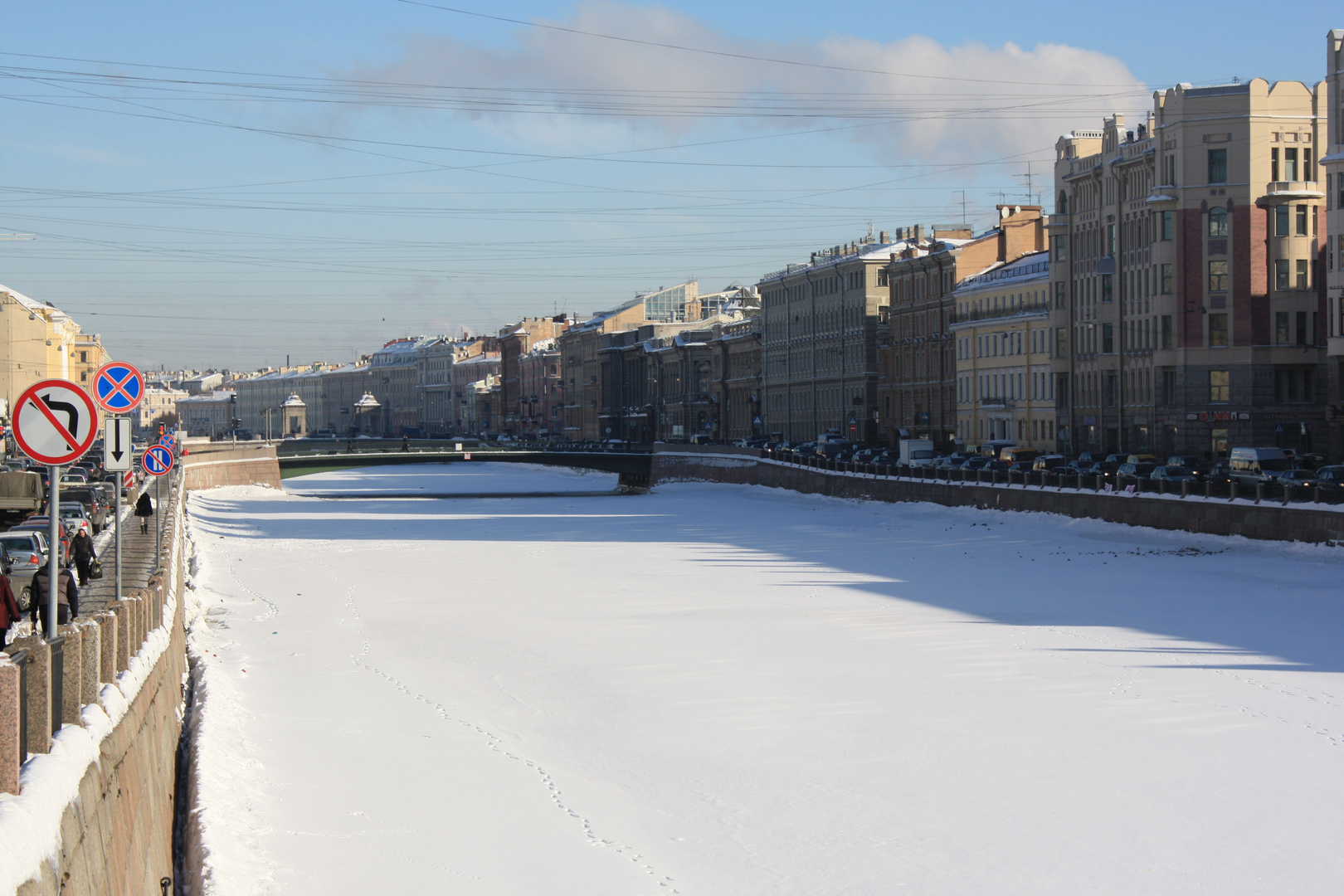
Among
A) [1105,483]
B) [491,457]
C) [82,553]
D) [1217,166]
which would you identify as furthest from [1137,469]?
[491,457]

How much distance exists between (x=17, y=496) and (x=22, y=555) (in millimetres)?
12367

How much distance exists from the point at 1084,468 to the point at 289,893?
173 feet

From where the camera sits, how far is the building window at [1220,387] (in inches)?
2537

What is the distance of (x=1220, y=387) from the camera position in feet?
213

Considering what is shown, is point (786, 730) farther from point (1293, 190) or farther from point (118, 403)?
point (1293, 190)

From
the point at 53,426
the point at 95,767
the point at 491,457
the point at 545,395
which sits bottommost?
the point at 491,457

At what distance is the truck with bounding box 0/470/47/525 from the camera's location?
3978 cm

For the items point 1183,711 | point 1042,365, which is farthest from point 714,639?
point 1042,365

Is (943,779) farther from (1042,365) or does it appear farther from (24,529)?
(1042,365)

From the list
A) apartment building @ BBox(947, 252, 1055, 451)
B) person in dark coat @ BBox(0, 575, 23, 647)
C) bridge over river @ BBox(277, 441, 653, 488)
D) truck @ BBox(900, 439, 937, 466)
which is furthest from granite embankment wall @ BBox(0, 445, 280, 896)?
bridge over river @ BBox(277, 441, 653, 488)

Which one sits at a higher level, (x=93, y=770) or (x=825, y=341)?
(x=825, y=341)

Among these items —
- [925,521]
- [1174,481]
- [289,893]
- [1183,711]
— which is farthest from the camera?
[925,521]

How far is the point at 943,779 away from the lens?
17.3m

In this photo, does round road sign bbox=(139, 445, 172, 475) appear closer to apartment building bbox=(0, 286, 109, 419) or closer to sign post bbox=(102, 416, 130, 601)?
sign post bbox=(102, 416, 130, 601)
